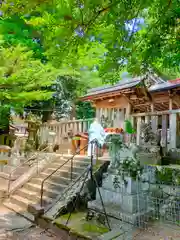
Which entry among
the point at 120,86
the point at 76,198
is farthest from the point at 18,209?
the point at 120,86

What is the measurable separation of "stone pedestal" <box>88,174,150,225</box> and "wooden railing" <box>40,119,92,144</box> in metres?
5.14

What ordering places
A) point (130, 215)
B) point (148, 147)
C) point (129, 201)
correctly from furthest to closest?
point (148, 147)
point (129, 201)
point (130, 215)

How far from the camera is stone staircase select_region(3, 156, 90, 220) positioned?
6702mm

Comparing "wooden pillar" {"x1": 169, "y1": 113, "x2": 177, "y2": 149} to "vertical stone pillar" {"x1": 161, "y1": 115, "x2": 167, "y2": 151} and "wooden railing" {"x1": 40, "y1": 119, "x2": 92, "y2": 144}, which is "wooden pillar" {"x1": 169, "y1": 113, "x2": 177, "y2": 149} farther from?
"wooden railing" {"x1": 40, "y1": 119, "x2": 92, "y2": 144}

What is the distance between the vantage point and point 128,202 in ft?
15.7

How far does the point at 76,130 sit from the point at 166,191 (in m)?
6.31

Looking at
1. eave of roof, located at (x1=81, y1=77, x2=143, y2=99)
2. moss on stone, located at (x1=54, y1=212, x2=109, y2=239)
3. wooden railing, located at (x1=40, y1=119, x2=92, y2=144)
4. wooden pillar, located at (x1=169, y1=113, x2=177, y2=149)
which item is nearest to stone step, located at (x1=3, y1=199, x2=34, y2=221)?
moss on stone, located at (x1=54, y1=212, x2=109, y2=239)

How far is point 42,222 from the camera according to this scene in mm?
5707

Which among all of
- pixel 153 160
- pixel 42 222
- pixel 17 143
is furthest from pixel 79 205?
pixel 17 143

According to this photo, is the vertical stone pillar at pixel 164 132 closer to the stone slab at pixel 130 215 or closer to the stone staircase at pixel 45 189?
the stone slab at pixel 130 215

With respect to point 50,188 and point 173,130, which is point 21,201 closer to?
point 50,188

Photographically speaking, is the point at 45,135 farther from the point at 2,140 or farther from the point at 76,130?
the point at 2,140

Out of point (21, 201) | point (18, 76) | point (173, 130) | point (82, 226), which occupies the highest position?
point (18, 76)

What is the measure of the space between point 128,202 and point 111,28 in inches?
142
